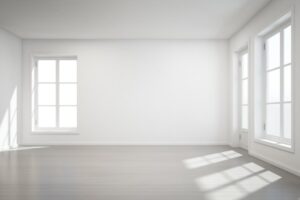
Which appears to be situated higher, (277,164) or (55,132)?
(55,132)

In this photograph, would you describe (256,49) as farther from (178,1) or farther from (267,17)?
(178,1)

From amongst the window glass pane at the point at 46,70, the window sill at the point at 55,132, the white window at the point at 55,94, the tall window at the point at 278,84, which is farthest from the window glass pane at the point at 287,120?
the window glass pane at the point at 46,70

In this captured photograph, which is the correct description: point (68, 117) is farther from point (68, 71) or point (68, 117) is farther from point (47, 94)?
point (68, 71)

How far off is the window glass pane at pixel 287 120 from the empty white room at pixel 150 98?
0.02 m

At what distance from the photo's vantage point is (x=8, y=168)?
16.3ft

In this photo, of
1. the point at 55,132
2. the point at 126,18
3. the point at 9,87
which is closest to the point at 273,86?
the point at 126,18

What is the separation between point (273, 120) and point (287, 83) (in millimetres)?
854

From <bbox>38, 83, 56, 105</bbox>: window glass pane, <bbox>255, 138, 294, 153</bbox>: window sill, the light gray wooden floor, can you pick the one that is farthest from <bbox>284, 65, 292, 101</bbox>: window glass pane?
<bbox>38, 83, 56, 105</bbox>: window glass pane

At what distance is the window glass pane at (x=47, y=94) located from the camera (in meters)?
8.61

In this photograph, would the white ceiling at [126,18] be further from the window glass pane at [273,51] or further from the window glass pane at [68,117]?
the window glass pane at [68,117]

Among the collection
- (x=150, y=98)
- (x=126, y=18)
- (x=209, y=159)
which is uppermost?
(x=126, y=18)

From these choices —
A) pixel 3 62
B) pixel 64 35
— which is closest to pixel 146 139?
pixel 64 35

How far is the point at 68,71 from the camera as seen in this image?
8625mm

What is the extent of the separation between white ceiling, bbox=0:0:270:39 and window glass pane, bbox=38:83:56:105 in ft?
4.14
